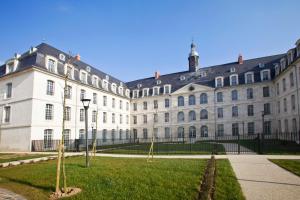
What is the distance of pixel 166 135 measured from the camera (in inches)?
1444

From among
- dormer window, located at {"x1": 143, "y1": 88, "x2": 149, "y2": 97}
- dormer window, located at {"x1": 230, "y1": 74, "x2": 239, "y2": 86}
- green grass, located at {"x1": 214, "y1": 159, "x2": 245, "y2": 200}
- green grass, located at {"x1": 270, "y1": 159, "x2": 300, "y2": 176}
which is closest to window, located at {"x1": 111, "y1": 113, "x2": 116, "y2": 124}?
dormer window, located at {"x1": 143, "y1": 88, "x2": 149, "y2": 97}

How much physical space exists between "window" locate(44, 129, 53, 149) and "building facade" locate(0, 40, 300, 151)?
0.31 ft

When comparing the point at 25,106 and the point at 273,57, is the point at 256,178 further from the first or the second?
the point at 273,57

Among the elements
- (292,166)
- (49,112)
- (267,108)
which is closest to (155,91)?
(267,108)

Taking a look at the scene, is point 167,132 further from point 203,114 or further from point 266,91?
point 266,91

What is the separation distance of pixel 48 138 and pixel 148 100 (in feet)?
64.2

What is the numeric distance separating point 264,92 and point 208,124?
9237 mm

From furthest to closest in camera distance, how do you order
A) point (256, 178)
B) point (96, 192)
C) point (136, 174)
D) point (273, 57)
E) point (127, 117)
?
point (127, 117), point (273, 57), point (136, 174), point (256, 178), point (96, 192)

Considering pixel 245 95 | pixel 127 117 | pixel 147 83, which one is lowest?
pixel 127 117

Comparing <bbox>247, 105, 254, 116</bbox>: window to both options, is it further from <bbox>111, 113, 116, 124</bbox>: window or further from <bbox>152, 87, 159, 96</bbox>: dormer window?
<bbox>111, 113, 116, 124</bbox>: window

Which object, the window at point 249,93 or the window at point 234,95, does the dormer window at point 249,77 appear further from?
the window at point 234,95

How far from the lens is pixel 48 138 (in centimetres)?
2255

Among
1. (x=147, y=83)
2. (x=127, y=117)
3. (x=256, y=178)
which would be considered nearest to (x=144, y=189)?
(x=256, y=178)

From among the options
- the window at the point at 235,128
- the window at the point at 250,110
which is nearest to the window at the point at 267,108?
the window at the point at 250,110
